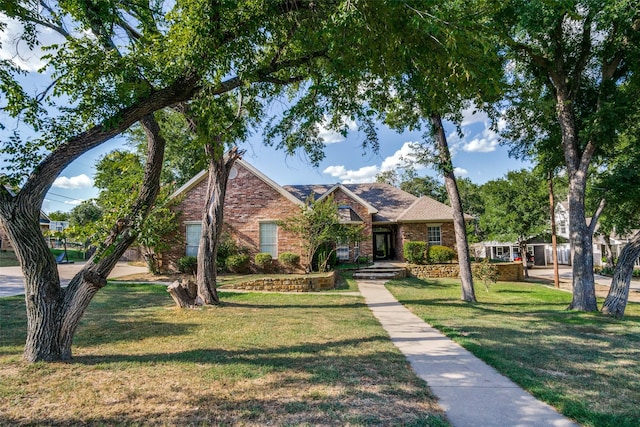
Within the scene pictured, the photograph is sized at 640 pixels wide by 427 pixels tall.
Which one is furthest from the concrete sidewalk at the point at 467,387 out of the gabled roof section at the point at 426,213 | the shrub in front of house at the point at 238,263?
the gabled roof section at the point at 426,213

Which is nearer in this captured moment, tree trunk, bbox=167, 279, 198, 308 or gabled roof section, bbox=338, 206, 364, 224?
tree trunk, bbox=167, 279, 198, 308

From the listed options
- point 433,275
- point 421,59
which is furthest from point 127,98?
point 433,275

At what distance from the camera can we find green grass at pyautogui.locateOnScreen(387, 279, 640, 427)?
140 inches

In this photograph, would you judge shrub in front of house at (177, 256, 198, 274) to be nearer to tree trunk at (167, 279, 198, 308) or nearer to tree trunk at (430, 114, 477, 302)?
tree trunk at (167, 279, 198, 308)

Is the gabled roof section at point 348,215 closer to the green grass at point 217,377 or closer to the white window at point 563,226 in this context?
the green grass at point 217,377

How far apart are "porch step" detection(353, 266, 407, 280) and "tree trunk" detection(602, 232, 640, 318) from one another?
29.0 ft

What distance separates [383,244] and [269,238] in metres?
12.9

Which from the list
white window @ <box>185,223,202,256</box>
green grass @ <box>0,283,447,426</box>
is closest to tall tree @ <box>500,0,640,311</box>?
green grass @ <box>0,283,447,426</box>

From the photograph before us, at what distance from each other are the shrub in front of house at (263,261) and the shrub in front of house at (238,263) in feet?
1.46

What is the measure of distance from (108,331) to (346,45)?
6.70 meters

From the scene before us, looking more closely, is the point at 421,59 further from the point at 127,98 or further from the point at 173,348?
the point at 173,348

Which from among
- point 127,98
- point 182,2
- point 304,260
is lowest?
point 304,260

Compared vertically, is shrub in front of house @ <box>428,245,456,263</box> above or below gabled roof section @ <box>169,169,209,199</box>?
below

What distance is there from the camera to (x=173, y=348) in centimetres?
558
